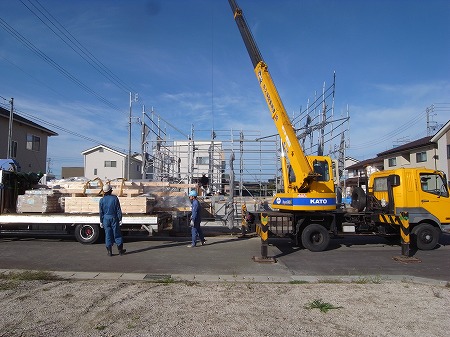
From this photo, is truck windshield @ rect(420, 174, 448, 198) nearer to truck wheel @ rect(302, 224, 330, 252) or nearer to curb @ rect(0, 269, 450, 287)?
truck wheel @ rect(302, 224, 330, 252)

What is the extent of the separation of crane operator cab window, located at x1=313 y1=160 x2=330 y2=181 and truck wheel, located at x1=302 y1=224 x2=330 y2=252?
4.84 ft

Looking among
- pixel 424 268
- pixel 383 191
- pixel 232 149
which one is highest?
pixel 232 149

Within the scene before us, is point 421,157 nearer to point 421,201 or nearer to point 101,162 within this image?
point 421,201

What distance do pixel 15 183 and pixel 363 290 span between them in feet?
37.5

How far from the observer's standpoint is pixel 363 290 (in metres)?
6.37

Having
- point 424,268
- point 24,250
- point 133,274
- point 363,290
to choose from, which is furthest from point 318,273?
point 24,250

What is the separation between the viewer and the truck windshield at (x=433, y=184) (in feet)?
36.6

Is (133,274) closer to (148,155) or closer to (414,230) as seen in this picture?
(414,230)

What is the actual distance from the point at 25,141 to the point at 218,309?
27.9 m

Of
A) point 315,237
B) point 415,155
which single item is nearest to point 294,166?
point 315,237

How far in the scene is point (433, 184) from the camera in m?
11.2

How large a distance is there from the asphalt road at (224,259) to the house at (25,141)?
54.6 feet

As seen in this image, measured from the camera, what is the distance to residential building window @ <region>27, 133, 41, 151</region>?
28.9m

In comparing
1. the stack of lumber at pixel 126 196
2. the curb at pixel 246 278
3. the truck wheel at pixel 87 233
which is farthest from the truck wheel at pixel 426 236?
the truck wheel at pixel 87 233
